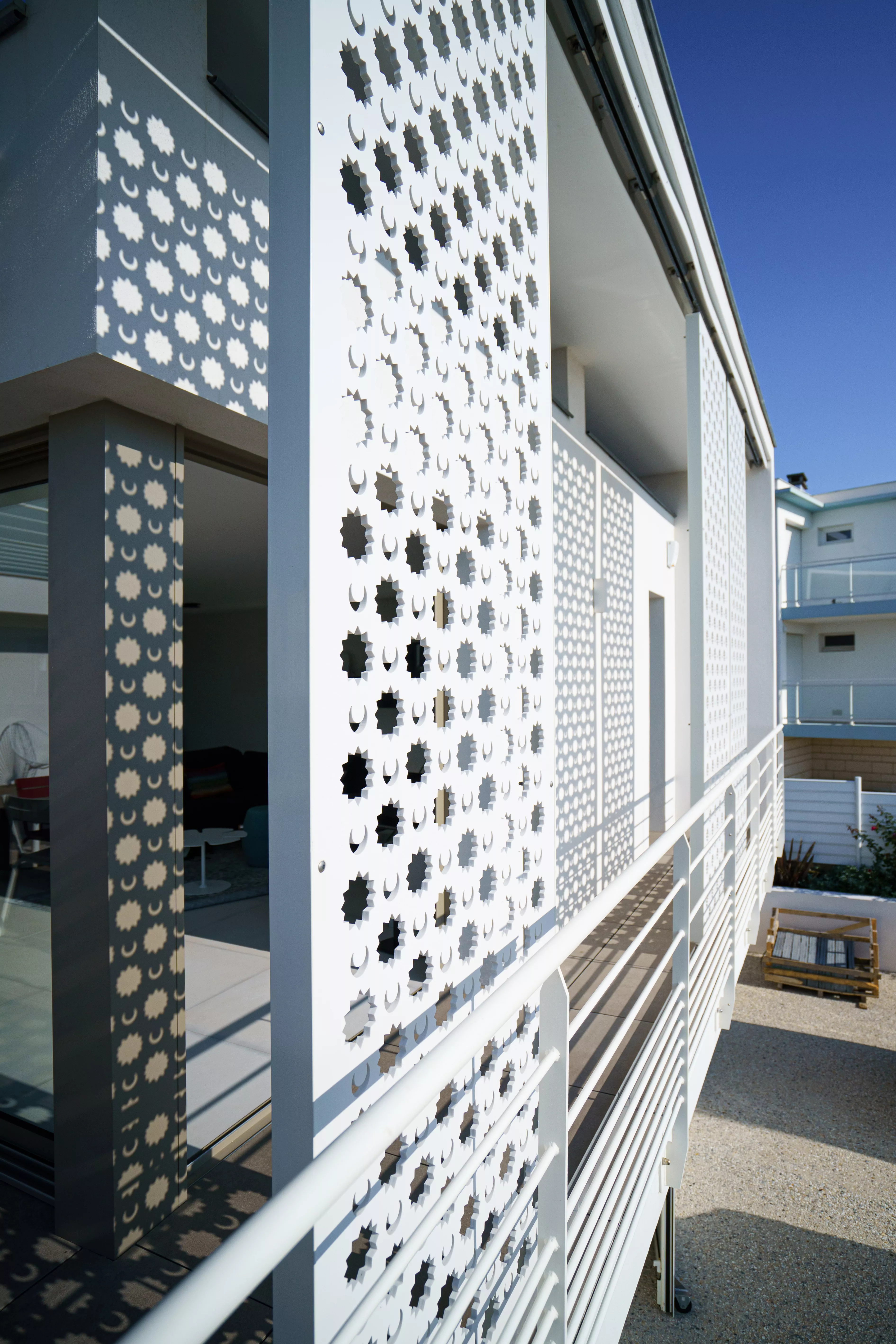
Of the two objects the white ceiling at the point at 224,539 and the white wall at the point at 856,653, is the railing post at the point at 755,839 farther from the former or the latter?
the white wall at the point at 856,653

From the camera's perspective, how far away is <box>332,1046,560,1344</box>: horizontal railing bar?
2.37 ft

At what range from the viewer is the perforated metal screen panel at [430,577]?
866mm

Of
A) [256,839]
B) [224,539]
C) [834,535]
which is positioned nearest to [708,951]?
[224,539]

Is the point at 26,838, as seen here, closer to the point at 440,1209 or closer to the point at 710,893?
the point at 440,1209

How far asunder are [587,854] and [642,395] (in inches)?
134

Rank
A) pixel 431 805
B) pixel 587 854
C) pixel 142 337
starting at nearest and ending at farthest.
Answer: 1. pixel 431 805
2. pixel 142 337
3. pixel 587 854

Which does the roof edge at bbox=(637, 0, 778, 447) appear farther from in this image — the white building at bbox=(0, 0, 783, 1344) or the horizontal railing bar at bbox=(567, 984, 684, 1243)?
the horizontal railing bar at bbox=(567, 984, 684, 1243)

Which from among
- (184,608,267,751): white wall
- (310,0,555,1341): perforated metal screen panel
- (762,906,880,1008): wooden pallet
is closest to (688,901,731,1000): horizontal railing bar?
(310,0,555,1341): perforated metal screen panel

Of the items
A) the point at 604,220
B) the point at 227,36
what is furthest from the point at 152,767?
the point at 604,220

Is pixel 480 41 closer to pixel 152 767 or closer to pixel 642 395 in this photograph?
pixel 152 767

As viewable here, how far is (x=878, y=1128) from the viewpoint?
5.25 metres

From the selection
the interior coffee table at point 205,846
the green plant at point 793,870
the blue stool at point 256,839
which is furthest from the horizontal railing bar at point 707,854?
the green plant at point 793,870

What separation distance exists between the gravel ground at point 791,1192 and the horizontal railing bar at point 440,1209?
3.54 m

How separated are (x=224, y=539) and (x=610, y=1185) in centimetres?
408
